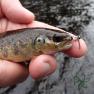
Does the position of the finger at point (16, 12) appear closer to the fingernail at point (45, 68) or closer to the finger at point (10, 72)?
the finger at point (10, 72)

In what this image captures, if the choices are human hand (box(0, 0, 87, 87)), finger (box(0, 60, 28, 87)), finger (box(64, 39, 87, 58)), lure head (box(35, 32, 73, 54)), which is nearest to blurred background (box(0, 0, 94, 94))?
human hand (box(0, 0, 87, 87))

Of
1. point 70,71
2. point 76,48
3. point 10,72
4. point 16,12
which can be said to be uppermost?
point 16,12

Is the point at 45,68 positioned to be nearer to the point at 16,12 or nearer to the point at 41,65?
the point at 41,65

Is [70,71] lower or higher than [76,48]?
lower

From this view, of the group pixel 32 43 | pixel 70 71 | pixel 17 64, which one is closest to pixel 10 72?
pixel 17 64

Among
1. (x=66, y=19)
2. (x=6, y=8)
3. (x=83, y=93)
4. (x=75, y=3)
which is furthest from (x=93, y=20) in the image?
(x=6, y=8)

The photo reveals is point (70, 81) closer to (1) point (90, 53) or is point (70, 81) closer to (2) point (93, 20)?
(1) point (90, 53)
